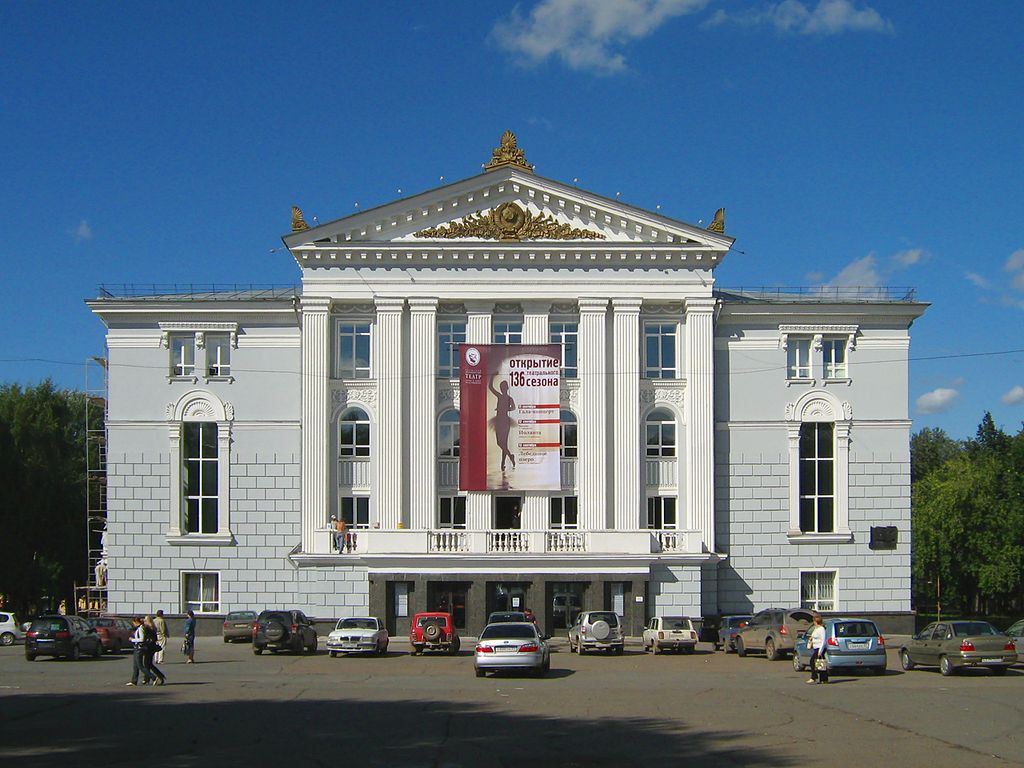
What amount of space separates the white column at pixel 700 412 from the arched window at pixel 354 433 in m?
13.7

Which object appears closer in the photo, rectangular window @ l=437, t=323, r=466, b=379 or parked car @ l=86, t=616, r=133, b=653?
parked car @ l=86, t=616, r=133, b=653

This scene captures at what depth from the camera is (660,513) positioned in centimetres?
5522

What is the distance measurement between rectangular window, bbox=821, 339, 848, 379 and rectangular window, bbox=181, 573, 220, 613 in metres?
27.9

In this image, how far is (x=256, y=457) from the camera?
5588cm

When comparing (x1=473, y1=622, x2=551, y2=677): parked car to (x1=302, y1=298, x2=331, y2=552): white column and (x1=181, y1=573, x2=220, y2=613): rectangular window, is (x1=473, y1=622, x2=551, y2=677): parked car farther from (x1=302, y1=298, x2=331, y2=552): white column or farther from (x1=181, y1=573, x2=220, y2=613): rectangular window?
(x1=181, y1=573, x2=220, y2=613): rectangular window

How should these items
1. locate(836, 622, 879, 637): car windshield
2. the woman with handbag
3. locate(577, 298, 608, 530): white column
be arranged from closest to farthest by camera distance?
the woman with handbag
locate(836, 622, 879, 637): car windshield
locate(577, 298, 608, 530): white column

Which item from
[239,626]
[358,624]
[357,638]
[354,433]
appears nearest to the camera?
[357,638]

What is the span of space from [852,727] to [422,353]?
33842 mm

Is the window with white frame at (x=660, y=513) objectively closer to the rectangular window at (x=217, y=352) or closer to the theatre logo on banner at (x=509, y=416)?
the theatre logo on banner at (x=509, y=416)

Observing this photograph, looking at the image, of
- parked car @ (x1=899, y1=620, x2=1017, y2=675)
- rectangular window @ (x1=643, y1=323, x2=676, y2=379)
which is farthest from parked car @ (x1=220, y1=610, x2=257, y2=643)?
parked car @ (x1=899, y1=620, x2=1017, y2=675)

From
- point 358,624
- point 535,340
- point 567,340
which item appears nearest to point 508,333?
point 535,340

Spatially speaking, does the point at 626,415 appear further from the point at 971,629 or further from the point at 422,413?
the point at 971,629

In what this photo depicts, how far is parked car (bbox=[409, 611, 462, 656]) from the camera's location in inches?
1716

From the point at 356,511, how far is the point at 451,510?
4031 millimetres
